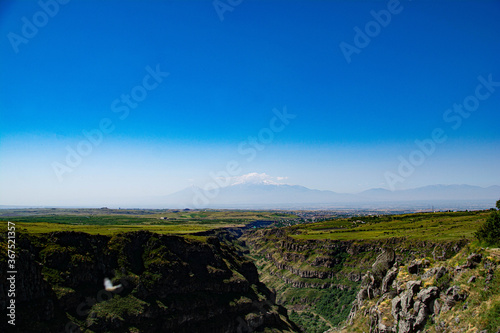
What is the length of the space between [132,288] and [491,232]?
2987 inches

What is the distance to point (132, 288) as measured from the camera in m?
70.9

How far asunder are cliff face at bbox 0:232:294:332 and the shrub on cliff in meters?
58.1

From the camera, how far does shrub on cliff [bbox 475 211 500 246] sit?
4086 cm

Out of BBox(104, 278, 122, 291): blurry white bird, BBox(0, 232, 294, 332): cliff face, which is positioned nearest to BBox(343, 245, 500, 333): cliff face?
BBox(0, 232, 294, 332): cliff face

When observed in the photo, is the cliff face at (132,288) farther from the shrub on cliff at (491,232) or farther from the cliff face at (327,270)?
the shrub on cliff at (491,232)

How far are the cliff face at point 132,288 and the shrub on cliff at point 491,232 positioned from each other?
190 feet

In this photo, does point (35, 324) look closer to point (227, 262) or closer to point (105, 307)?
point (105, 307)

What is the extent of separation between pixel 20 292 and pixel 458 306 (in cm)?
7468

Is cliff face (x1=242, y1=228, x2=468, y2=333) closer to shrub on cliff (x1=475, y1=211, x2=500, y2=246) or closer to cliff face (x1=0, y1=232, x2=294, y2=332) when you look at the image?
cliff face (x1=0, y1=232, x2=294, y2=332)

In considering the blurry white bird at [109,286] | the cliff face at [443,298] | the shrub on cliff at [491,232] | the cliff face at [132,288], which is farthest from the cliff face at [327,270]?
the blurry white bird at [109,286]

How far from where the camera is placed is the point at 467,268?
35.7 metres

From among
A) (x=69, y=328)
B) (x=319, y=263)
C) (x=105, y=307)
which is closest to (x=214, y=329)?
(x=105, y=307)

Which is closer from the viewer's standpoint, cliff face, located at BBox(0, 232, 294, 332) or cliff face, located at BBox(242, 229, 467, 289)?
cliff face, located at BBox(0, 232, 294, 332)

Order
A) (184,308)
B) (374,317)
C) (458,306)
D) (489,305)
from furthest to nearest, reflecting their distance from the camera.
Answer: (184,308)
(374,317)
(458,306)
(489,305)
